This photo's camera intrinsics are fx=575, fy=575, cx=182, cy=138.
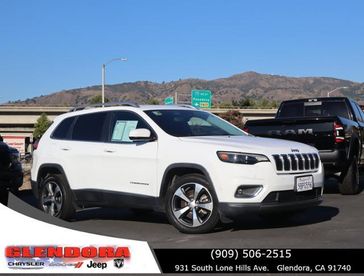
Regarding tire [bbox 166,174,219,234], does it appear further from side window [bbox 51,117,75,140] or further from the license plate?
side window [bbox 51,117,75,140]

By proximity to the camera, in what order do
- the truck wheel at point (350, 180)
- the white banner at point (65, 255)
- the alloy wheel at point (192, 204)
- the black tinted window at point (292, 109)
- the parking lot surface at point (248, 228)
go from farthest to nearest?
the black tinted window at point (292, 109)
the truck wheel at point (350, 180)
the alloy wheel at point (192, 204)
the parking lot surface at point (248, 228)
the white banner at point (65, 255)

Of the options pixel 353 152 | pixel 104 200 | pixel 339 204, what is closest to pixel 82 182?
pixel 104 200

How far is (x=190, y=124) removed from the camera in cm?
806

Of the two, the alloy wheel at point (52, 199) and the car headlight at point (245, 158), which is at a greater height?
the car headlight at point (245, 158)

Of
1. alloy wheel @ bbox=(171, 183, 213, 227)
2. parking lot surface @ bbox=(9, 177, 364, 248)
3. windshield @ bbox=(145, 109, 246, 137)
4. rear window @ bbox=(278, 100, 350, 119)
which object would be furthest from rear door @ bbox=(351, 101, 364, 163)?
alloy wheel @ bbox=(171, 183, 213, 227)

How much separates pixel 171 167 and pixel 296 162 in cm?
159

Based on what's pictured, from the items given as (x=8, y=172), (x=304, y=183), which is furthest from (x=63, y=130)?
(x=304, y=183)

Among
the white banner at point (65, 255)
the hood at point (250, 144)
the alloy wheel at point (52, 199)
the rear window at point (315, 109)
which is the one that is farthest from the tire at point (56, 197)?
the rear window at point (315, 109)

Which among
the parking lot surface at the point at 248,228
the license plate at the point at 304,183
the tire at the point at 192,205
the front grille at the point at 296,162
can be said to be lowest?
the parking lot surface at the point at 248,228

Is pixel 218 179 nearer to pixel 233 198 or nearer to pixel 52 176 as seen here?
pixel 233 198

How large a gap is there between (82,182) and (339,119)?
505cm

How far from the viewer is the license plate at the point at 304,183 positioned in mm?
7199

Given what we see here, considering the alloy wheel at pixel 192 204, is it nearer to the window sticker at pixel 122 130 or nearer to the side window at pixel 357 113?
the window sticker at pixel 122 130

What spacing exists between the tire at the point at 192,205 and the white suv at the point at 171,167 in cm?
1
